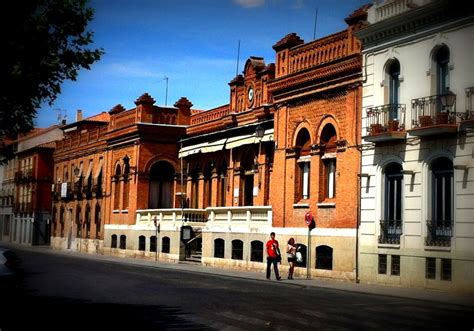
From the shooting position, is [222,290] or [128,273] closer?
[222,290]

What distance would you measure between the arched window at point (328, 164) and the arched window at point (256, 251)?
5.17 meters

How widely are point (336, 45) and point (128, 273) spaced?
499 inches

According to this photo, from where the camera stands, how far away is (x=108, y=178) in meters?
53.0

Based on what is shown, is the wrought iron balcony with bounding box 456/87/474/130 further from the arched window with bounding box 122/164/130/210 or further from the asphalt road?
the arched window with bounding box 122/164/130/210

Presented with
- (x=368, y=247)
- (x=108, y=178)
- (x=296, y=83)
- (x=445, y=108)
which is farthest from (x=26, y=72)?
(x=108, y=178)

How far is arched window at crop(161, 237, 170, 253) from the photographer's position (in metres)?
43.7

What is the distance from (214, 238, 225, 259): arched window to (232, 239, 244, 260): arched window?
1151mm

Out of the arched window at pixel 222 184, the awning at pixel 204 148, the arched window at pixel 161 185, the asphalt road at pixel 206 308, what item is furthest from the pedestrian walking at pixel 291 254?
the arched window at pixel 161 185

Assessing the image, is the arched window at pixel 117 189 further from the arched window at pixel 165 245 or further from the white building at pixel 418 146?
the white building at pixel 418 146

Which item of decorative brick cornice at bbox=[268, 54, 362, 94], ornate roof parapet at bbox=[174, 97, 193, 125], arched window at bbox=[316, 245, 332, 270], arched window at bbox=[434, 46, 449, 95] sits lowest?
arched window at bbox=[316, 245, 332, 270]

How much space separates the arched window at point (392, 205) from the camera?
25969 mm

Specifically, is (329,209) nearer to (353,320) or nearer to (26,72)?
(353,320)

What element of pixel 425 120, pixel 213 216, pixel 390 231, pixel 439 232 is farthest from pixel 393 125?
pixel 213 216

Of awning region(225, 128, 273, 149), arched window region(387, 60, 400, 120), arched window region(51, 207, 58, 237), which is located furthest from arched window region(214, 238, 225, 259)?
arched window region(51, 207, 58, 237)
